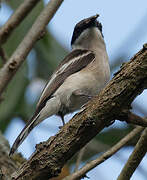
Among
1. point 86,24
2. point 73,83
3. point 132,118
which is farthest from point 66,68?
point 132,118

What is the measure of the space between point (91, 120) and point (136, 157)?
38 cm

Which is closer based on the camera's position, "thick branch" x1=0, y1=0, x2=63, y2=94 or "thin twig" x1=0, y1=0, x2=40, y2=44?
"thick branch" x1=0, y1=0, x2=63, y2=94

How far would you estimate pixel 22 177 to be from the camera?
253cm

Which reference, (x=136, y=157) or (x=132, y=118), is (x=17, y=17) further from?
(x=136, y=157)

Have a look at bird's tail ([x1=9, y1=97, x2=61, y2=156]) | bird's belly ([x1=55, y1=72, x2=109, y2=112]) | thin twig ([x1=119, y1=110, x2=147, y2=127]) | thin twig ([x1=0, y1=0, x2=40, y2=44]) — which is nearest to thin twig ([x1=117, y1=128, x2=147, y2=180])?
thin twig ([x1=119, y1=110, x2=147, y2=127])

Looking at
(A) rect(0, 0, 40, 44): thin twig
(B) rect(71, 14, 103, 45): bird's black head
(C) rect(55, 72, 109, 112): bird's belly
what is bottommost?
(C) rect(55, 72, 109, 112): bird's belly

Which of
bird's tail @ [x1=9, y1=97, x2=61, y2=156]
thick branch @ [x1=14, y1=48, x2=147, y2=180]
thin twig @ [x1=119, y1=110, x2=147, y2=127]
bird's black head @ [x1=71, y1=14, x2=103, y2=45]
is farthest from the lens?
bird's black head @ [x1=71, y1=14, x2=103, y2=45]

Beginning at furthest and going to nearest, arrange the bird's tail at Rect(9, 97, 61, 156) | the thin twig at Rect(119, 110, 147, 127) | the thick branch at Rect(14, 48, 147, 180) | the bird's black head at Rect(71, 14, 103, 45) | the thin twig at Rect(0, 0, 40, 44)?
the bird's black head at Rect(71, 14, 103, 45) < the thin twig at Rect(0, 0, 40, 44) < the bird's tail at Rect(9, 97, 61, 156) < the thin twig at Rect(119, 110, 147, 127) < the thick branch at Rect(14, 48, 147, 180)

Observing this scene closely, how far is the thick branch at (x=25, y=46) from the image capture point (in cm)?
316

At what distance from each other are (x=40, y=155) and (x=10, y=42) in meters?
2.14

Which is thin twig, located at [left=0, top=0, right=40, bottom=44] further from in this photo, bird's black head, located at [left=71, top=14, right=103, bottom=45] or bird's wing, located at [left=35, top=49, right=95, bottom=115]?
bird's black head, located at [left=71, top=14, right=103, bottom=45]

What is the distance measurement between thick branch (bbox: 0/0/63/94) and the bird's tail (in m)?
0.37

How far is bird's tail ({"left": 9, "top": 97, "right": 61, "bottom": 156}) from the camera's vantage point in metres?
3.12

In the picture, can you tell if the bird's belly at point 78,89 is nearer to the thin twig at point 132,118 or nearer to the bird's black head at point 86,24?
the bird's black head at point 86,24
